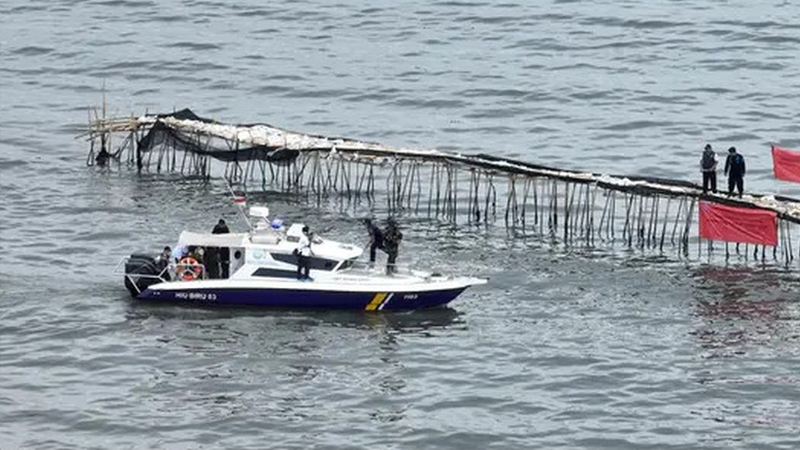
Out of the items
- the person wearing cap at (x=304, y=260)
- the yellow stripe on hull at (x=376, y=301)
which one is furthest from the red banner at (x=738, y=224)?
the person wearing cap at (x=304, y=260)

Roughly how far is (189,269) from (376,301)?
7.07m

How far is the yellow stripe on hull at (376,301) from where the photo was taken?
81.1m

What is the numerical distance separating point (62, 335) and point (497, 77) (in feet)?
178

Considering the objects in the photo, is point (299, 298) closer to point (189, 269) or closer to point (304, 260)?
point (304, 260)

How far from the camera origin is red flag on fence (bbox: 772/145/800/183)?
300 feet

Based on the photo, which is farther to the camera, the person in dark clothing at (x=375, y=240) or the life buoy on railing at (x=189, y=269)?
the person in dark clothing at (x=375, y=240)

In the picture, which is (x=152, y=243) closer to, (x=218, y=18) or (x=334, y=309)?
(x=334, y=309)

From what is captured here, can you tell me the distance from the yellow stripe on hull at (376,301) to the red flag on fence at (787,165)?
64.4 ft

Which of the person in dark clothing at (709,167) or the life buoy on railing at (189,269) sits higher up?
the person in dark clothing at (709,167)

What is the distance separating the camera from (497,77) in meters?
130

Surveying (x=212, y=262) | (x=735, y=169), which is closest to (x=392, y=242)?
(x=212, y=262)

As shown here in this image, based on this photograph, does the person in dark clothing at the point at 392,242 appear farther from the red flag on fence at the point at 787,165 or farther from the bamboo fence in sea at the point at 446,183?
the red flag on fence at the point at 787,165

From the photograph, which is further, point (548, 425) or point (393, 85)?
point (393, 85)

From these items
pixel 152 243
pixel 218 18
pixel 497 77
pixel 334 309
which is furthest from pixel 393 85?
pixel 334 309
